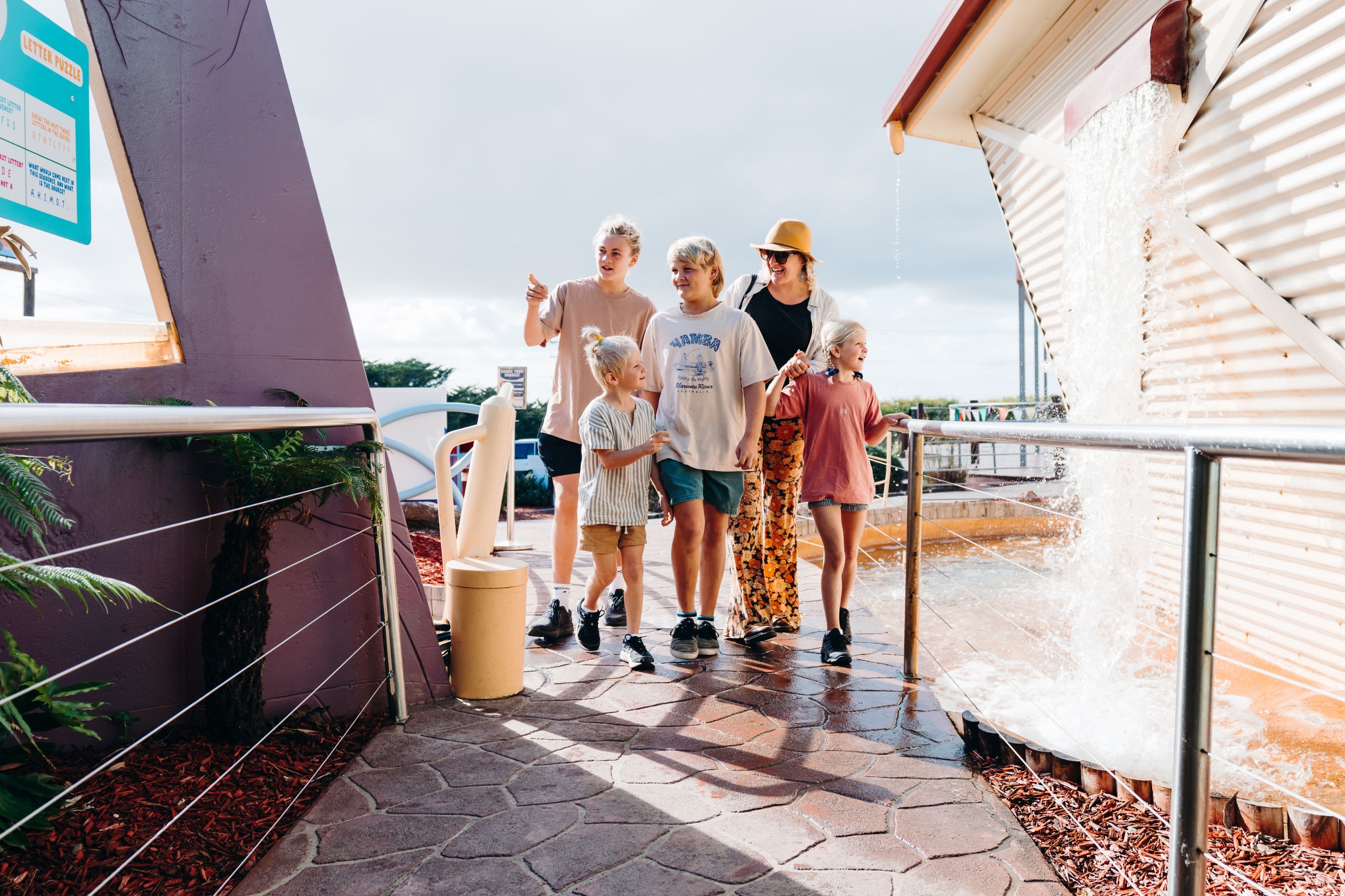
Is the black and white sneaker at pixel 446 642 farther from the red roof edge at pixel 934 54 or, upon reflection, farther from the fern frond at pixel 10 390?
the red roof edge at pixel 934 54

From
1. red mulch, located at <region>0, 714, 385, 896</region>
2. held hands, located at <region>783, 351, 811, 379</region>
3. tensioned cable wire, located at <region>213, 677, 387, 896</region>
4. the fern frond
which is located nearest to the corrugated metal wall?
held hands, located at <region>783, 351, 811, 379</region>

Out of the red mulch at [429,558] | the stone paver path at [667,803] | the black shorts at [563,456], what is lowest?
the red mulch at [429,558]

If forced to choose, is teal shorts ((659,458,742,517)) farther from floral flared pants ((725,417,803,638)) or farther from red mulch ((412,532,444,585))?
red mulch ((412,532,444,585))

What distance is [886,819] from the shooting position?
2215 mm

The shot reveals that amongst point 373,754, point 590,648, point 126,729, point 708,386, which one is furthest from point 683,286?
point 126,729

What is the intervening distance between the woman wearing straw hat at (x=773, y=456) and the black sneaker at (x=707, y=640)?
154mm

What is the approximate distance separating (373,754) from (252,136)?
1.96 m

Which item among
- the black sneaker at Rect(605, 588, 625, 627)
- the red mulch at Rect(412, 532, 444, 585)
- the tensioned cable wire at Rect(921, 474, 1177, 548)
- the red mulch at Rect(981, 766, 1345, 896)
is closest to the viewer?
the tensioned cable wire at Rect(921, 474, 1177, 548)

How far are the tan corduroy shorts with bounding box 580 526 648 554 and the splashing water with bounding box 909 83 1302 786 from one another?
1370 millimetres

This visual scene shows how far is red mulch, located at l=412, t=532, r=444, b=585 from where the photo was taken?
218 inches

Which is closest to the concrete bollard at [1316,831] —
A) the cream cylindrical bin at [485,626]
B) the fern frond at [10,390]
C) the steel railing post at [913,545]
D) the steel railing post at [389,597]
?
the steel railing post at [913,545]

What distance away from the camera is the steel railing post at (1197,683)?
Result: 1403mm

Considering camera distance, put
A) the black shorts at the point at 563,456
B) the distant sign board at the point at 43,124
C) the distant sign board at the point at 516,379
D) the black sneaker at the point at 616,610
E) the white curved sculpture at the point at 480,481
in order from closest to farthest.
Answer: the distant sign board at the point at 43,124 < the white curved sculpture at the point at 480,481 < the black shorts at the point at 563,456 < the black sneaker at the point at 616,610 < the distant sign board at the point at 516,379

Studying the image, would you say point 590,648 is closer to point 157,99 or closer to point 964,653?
point 964,653
